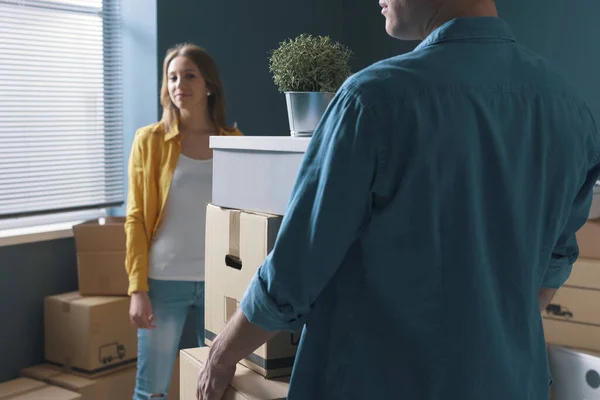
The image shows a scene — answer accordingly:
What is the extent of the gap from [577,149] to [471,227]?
0.25 metres

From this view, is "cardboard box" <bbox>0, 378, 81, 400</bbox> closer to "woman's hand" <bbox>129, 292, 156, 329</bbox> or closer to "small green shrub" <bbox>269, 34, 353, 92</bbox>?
"woman's hand" <bbox>129, 292, 156, 329</bbox>

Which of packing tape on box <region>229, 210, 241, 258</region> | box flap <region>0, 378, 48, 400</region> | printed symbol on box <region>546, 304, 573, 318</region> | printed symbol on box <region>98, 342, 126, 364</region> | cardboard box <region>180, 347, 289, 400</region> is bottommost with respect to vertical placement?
box flap <region>0, 378, 48, 400</region>

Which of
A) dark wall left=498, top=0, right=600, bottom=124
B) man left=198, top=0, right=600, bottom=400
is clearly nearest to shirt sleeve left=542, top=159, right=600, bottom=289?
man left=198, top=0, right=600, bottom=400

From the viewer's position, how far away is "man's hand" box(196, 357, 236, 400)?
4.06 feet

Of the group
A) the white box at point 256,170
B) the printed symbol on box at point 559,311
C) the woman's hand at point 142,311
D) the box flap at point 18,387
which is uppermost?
the white box at point 256,170

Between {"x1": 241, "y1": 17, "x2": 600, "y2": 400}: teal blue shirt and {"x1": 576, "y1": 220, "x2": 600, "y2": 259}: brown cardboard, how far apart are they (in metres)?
1.34

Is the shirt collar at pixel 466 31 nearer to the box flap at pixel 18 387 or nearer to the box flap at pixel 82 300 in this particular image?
the box flap at pixel 82 300

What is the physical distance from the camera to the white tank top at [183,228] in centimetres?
265

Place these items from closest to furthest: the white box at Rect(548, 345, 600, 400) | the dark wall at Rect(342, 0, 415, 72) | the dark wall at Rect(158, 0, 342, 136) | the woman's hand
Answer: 1. the white box at Rect(548, 345, 600, 400)
2. the woman's hand
3. the dark wall at Rect(158, 0, 342, 136)
4. the dark wall at Rect(342, 0, 415, 72)

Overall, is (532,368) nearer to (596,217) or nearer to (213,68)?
(596,217)

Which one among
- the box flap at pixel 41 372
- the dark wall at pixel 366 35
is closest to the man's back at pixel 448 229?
the box flap at pixel 41 372

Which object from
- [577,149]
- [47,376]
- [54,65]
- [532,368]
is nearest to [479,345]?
[532,368]

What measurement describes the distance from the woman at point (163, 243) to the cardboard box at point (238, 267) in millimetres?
1018

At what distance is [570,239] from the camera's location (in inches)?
53.3
